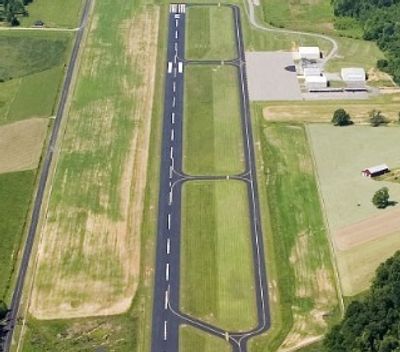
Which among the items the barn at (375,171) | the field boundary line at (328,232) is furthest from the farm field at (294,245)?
the barn at (375,171)

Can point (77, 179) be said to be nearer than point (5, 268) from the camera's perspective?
No

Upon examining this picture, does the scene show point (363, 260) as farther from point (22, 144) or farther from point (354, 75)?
point (22, 144)

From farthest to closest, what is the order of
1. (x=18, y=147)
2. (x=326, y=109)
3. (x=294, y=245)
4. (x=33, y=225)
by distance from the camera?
1. (x=326, y=109)
2. (x=18, y=147)
3. (x=33, y=225)
4. (x=294, y=245)

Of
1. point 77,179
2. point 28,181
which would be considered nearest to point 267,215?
point 77,179

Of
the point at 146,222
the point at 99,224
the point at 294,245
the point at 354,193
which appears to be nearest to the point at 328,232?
the point at 294,245

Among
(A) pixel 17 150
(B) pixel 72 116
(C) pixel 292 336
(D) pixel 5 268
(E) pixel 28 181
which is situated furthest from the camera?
(B) pixel 72 116

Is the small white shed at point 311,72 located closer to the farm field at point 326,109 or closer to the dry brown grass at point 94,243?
the farm field at point 326,109

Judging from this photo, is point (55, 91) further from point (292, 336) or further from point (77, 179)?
point (292, 336)
